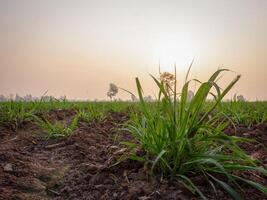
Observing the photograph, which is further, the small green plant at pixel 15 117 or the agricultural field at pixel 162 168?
the small green plant at pixel 15 117

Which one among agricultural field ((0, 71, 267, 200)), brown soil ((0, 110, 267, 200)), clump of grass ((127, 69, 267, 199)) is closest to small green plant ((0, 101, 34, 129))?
brown soil ((0, 110, 267, 200))

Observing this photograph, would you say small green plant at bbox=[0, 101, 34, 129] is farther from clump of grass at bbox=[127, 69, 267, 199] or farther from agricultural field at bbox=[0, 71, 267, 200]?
clump of grass at bbox=[127, 69, 267, 199]

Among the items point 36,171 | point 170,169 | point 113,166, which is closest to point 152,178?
point 170,169

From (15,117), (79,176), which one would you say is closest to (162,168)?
(79,176)

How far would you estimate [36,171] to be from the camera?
2.59 metres

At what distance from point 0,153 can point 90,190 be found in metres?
1.08

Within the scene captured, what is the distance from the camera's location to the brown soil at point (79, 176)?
208cm

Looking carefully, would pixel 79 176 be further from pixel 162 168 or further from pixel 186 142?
pixel 186 142

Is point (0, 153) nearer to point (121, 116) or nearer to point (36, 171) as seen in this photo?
point (36, 171)

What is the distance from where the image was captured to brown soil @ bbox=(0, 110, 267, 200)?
2078 mm

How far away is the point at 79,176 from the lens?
2.49m

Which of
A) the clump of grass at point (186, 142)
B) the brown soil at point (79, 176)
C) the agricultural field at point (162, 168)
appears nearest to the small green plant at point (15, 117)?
the brown soil at point (79, 176)

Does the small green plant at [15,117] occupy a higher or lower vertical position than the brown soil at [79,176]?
higher

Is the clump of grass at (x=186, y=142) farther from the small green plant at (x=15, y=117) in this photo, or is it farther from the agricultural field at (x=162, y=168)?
the small green plant at (x=15, y=117)
